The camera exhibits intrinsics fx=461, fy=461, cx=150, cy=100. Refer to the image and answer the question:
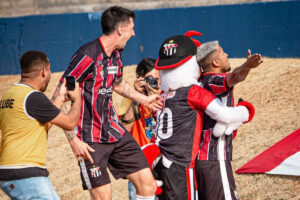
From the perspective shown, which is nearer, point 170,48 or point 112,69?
point 170,48

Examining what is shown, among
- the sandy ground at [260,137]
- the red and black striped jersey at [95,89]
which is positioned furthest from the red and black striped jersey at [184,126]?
the sandy ground at [260,137]

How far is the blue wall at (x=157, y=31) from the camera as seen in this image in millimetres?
13344

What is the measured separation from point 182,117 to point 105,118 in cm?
97

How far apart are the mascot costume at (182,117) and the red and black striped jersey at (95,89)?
62cm

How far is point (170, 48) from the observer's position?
4355 mm

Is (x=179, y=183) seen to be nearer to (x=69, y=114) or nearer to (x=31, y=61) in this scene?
(x=69, y=114)

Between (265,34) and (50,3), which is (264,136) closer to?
(265,34)

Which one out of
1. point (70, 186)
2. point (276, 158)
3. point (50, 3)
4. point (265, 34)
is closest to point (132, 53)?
point (265, 34)

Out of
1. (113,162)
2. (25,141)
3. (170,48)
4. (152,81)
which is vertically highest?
(170,48)

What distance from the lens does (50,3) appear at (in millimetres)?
19594

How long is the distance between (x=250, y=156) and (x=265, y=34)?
6.93m

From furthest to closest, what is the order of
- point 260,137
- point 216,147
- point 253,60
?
point 260,137, point 216,147, point 253,60

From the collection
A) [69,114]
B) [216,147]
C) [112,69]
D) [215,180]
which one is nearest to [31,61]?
[69,114]

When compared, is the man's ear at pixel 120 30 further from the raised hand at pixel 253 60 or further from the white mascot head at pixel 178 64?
the raised hand at pixel 253 60
